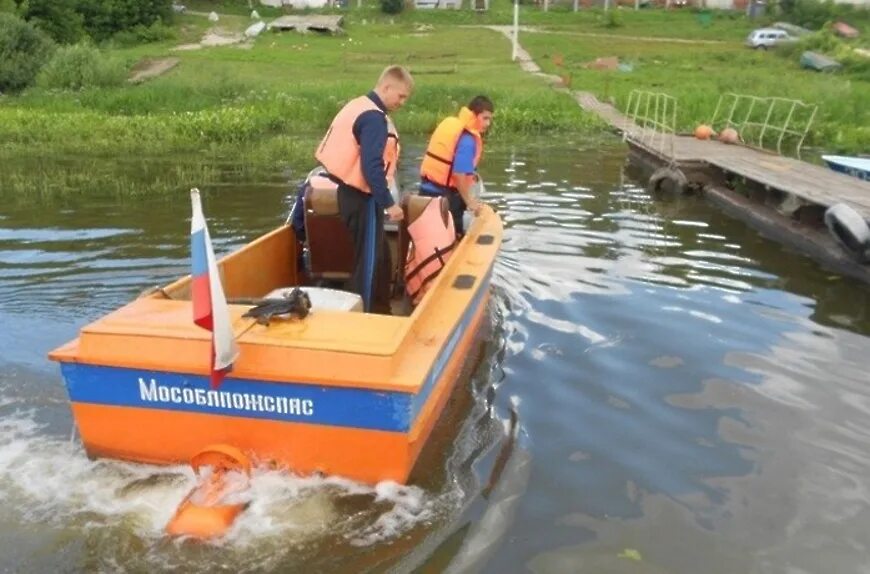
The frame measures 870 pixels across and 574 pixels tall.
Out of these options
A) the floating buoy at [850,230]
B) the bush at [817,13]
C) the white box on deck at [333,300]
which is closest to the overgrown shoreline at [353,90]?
the bush at [817,13]

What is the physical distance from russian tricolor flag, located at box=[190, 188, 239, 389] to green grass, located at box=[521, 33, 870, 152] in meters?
17.7

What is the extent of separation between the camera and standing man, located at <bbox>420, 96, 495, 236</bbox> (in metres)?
7.22

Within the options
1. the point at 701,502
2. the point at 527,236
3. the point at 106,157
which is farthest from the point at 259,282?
the point at 106,157

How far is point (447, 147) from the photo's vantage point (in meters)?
7.43

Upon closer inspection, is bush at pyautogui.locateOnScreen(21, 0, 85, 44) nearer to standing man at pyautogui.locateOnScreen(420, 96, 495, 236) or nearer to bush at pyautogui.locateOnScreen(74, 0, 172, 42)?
bush at pyautogui.locateOnScreen(74, 0, 172, 42)

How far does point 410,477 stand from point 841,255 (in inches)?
253

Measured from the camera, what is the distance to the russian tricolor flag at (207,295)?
3.74m

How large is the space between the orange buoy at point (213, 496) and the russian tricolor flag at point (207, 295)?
1.68 ft

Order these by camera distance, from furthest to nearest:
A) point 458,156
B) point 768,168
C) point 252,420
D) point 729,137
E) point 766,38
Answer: point 766,38, point 729,137, point 768,168, point 458,156, point 252,420

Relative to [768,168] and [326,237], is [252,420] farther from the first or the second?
[768,168]

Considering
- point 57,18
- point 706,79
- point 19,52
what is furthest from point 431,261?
point 57,18

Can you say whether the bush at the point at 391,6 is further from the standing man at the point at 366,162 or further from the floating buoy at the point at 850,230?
the standing man at the point at 366,162

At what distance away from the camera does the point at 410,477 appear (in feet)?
14.9

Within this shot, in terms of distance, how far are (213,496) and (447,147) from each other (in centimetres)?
417
